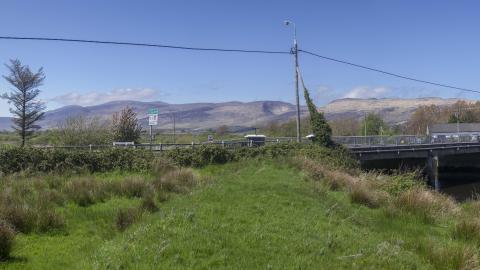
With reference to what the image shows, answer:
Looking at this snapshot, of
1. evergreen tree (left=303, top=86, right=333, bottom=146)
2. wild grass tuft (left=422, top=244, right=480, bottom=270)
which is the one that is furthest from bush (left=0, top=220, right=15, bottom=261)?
evergreen tree (left=303, top=86, right=333, bottom=146)

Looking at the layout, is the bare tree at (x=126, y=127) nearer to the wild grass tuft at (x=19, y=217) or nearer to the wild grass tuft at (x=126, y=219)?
the wild grass tuft at (x=19, y=217)

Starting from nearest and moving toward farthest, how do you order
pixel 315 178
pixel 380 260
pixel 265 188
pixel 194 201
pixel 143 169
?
pixel 380 260 → pixel 194 201 → pixel 265 188 → pixel 315 178 → pixel 143 169

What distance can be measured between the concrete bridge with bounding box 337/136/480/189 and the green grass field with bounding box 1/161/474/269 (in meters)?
27.2

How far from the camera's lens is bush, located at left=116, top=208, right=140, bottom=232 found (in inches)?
483

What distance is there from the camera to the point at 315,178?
22.6m

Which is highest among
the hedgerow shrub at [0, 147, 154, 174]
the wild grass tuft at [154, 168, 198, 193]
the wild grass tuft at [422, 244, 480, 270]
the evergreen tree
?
the evergreen tree

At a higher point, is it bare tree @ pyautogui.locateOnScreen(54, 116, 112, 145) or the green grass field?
bare tree @ pyautogui.locateOnScreen(54, 116, 112, 145)

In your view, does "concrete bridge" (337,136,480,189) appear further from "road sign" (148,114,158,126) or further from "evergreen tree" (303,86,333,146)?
"road sign" (148,114,158,126)

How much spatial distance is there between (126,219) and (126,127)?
149ft

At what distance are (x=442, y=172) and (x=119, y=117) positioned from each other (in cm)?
4684

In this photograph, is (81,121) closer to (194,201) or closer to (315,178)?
(315,178)

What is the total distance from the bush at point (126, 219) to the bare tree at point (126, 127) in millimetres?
43809

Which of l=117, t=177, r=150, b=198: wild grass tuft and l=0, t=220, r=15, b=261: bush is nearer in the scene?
l=0, t=220, r=15, b=261: bush

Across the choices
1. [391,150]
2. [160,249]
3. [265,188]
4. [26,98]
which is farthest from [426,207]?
[26,98]
